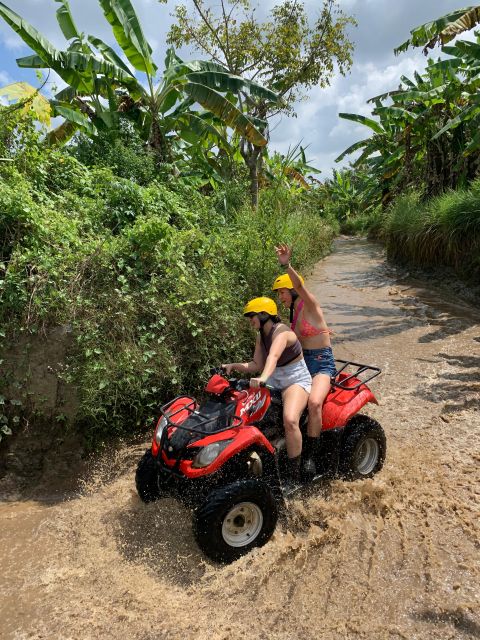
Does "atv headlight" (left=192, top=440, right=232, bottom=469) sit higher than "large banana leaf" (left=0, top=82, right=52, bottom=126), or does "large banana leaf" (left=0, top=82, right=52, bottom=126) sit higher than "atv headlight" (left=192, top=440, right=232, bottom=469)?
"large banana leaf" (left=0, top=82, right=52, bottom=126)

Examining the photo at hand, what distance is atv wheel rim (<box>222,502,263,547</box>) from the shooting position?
3279 mm

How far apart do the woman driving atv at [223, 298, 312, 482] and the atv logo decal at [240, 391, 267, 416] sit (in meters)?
0.20

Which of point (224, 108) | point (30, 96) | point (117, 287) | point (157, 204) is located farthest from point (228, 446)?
point (224, 108)

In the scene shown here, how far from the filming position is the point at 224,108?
394 inches

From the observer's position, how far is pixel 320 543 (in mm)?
3611

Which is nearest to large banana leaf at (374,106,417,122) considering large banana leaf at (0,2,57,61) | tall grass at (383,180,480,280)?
tall grass at (383,180,480,280)

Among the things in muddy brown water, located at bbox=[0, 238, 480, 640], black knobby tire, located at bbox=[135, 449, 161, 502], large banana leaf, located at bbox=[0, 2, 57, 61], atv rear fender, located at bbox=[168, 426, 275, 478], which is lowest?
muddy brown water, located at bbox=[0, 238, 480, 640]

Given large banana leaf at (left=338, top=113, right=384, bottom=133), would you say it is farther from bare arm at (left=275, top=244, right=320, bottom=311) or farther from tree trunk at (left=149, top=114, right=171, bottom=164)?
bare arm at (left=275, top=244, right=320, bottom=311)

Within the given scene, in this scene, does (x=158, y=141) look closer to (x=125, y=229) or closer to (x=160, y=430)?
(x=125, y=229)

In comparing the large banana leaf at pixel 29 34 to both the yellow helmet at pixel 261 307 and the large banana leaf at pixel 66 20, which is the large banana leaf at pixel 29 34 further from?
the yellow helmet at pixel 261 307

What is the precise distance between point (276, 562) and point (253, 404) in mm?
1125

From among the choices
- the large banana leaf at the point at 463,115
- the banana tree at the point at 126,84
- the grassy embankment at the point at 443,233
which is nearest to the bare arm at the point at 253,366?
the banana tree at the point at 126,84

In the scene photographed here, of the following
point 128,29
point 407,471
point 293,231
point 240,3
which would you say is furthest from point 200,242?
point 240,3

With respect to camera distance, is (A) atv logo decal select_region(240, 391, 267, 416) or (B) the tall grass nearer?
(A) atv logo decal select_region(240, 391, 267, 416)
